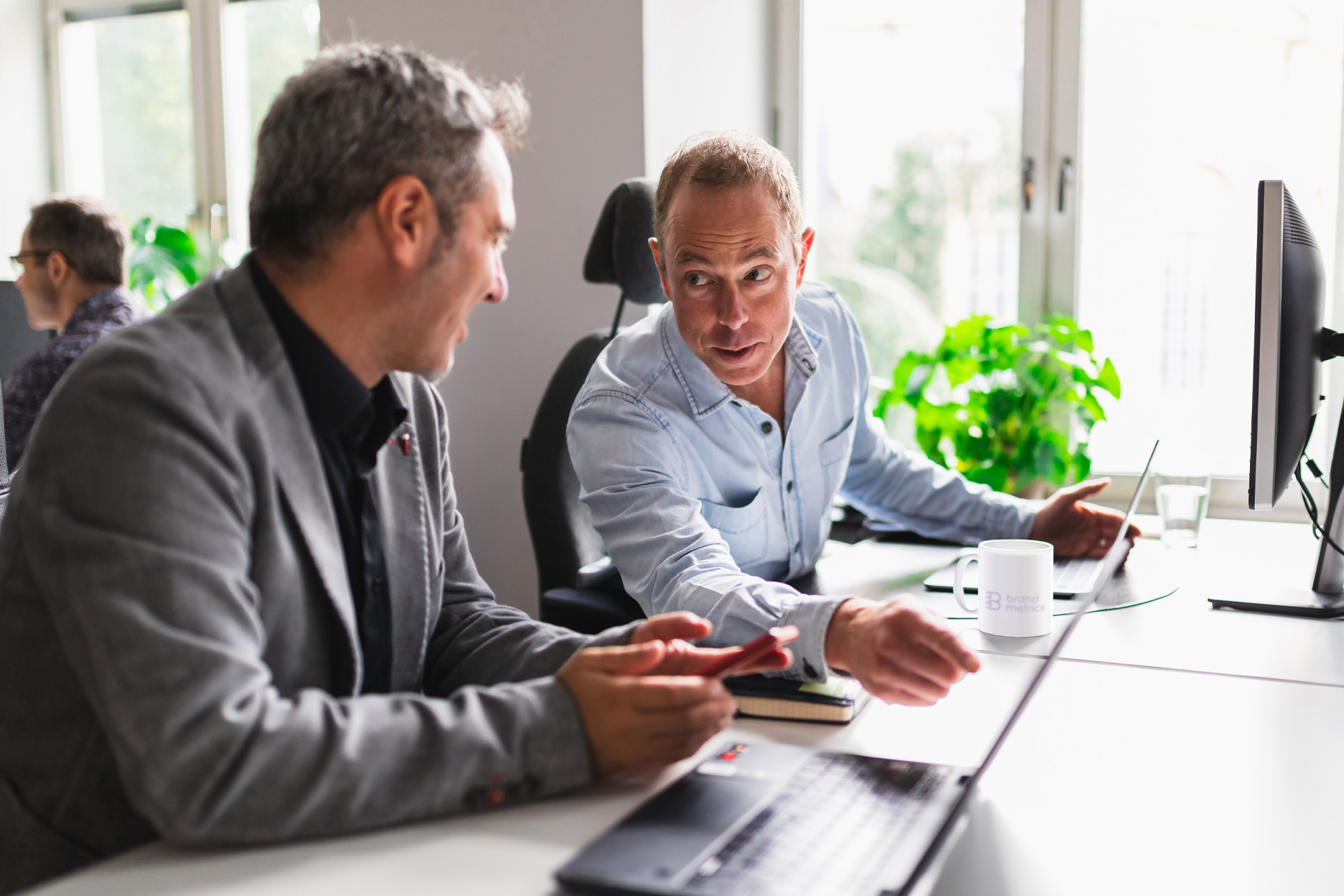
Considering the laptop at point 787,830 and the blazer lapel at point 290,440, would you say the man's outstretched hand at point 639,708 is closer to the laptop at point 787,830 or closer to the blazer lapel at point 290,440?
the laptop at point 787,830

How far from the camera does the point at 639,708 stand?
0.91 meters

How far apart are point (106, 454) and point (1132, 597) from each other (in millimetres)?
1382

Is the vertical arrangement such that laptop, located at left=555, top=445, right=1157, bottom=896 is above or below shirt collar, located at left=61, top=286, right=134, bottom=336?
below

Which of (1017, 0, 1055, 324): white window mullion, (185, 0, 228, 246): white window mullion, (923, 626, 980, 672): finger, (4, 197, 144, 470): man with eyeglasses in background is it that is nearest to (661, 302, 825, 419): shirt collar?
(923, 626, 980, 672): finger

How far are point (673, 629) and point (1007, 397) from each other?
5.36ft

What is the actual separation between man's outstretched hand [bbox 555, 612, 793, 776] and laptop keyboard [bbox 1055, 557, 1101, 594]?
2.75 ft

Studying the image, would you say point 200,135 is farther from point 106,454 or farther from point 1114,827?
point 1114,827

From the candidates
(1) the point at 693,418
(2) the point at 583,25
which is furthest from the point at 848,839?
(2) the point at 583,25

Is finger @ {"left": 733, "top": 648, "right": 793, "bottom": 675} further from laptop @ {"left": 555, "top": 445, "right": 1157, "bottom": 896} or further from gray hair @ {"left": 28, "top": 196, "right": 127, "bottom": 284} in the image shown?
gray hair @ {"left": 28, "top": 196, "right": 127, "bottom": 284}

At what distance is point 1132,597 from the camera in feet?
5.34

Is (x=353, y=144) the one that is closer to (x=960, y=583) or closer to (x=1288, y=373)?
(x=960, y=583)

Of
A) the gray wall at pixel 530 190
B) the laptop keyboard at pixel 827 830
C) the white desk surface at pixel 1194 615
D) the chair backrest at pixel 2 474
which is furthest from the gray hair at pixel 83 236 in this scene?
the laptop keyboard at pixel 827 830

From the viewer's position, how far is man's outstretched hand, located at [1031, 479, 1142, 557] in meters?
1.83

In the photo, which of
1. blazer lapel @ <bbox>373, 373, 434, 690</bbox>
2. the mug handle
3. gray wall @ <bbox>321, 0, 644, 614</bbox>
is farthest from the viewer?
gray wall @ <bbox>321, 0, 644, 614</bbox>
